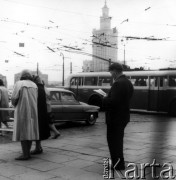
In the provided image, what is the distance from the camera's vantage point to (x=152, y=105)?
58.2 ft

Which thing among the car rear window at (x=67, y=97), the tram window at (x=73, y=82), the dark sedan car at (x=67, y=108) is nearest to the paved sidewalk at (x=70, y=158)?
the dark sedan car at (x=67, y=108)

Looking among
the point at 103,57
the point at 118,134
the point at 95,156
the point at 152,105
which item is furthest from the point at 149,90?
the point at 118,134

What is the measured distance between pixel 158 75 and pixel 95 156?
12.3 metres

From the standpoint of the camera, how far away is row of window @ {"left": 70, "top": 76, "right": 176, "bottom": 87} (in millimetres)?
17103

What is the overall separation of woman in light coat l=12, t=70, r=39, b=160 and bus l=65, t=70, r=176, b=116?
414 inches

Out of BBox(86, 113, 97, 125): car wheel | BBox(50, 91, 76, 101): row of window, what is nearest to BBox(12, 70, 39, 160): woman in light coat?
BBox(50, 91, 76, 101): row of window

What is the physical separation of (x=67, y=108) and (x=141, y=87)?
814 cm

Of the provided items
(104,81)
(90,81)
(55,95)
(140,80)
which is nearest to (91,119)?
(55,95)

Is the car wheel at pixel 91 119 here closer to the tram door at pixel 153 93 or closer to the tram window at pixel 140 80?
the tram door at pixel 153 93

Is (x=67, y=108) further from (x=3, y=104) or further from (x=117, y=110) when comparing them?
(x=117, y=110)

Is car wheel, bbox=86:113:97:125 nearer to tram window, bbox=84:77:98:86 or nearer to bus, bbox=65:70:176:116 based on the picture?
bus, bbox=65:70:176:116

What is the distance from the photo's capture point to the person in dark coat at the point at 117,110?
4.81m

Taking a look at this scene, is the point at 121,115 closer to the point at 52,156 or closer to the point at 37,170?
the point at 37,170

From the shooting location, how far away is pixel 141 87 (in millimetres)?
18469
